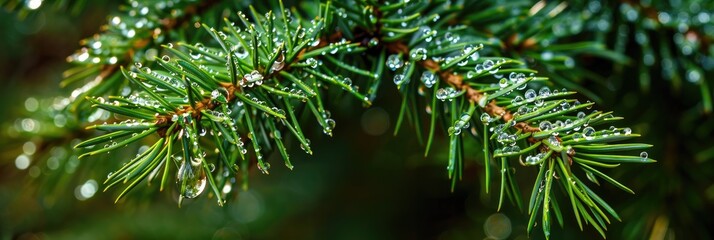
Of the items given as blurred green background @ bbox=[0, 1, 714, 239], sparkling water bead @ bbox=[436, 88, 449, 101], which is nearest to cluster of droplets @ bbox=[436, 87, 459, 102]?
sparkling water bead @ bbox=[436, 88, 449, 101]

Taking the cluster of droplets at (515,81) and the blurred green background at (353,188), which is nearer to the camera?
the cluster of droplets at (515,81)

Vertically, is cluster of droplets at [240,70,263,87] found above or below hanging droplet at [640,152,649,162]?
above

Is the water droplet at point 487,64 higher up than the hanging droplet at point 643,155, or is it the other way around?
the water droplet at point 487,64

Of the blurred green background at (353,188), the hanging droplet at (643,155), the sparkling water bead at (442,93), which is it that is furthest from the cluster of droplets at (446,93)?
the blurred green background at (353,188)

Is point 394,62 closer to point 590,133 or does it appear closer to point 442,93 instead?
point 442,93

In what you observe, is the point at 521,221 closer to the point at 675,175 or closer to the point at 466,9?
the point at 675,175

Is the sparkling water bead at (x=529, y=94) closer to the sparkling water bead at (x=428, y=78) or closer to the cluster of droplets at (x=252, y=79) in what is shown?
the sparkling water bead at (x=428, y=78)

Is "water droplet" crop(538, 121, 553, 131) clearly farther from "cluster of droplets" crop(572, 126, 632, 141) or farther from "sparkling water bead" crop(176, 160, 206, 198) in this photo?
"sparkling water bead" crop(176, 160, 206, 198)

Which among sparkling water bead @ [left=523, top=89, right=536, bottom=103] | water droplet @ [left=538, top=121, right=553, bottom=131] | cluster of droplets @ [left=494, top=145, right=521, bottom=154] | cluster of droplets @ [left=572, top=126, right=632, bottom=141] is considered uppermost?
sparkling water bead @ [left=523, top=89, right=536, bottom=103]
